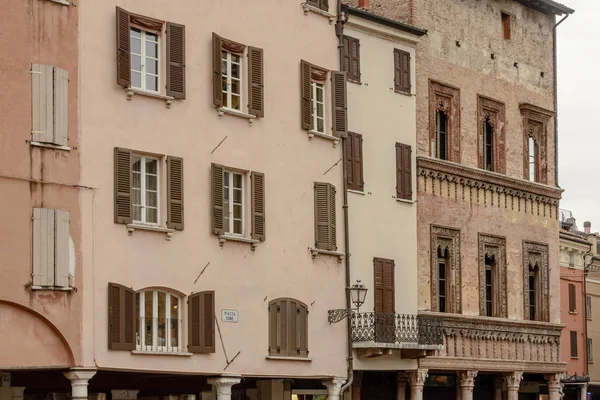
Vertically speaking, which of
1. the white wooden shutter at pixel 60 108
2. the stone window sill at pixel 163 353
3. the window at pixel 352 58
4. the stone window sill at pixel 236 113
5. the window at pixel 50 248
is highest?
the window at pixel 352 58

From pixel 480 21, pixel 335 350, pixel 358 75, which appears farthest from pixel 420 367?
pixel 480 21

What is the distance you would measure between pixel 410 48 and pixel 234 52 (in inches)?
377

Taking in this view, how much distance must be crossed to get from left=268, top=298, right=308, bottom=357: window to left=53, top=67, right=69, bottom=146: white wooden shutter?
7.78 meters

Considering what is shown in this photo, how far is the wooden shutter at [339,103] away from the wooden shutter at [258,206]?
3.82m

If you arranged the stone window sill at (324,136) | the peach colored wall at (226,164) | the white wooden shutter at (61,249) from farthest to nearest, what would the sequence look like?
the stone window sill at (324,136), the peach colored wall at (226,164), the white wooden shutter at (61,249)

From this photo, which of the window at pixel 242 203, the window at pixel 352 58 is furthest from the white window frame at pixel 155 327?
the window at pixel 352 58

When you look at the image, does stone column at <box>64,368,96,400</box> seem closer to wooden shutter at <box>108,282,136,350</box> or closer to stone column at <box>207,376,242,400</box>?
wooden shutter at <box>108,282,136,350</box>

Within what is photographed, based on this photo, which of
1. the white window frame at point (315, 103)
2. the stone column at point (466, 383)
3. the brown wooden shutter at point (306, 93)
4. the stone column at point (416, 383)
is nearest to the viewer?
the brown wooden shutter at point (306, 93)

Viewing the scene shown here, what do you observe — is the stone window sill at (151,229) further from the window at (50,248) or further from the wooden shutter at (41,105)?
the wooden shutter at (41,105)

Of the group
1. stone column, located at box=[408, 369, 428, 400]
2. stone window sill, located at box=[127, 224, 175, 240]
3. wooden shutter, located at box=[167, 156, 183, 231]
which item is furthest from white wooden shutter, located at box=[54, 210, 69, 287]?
stone column, located at box=[408, 369, 428, 400]

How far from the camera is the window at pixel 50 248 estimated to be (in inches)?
1268

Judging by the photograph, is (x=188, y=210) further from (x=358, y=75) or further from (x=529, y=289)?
(x=529, y=289)

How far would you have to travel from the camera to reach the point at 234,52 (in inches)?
1492

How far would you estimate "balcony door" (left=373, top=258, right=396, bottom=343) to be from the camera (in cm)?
4234
